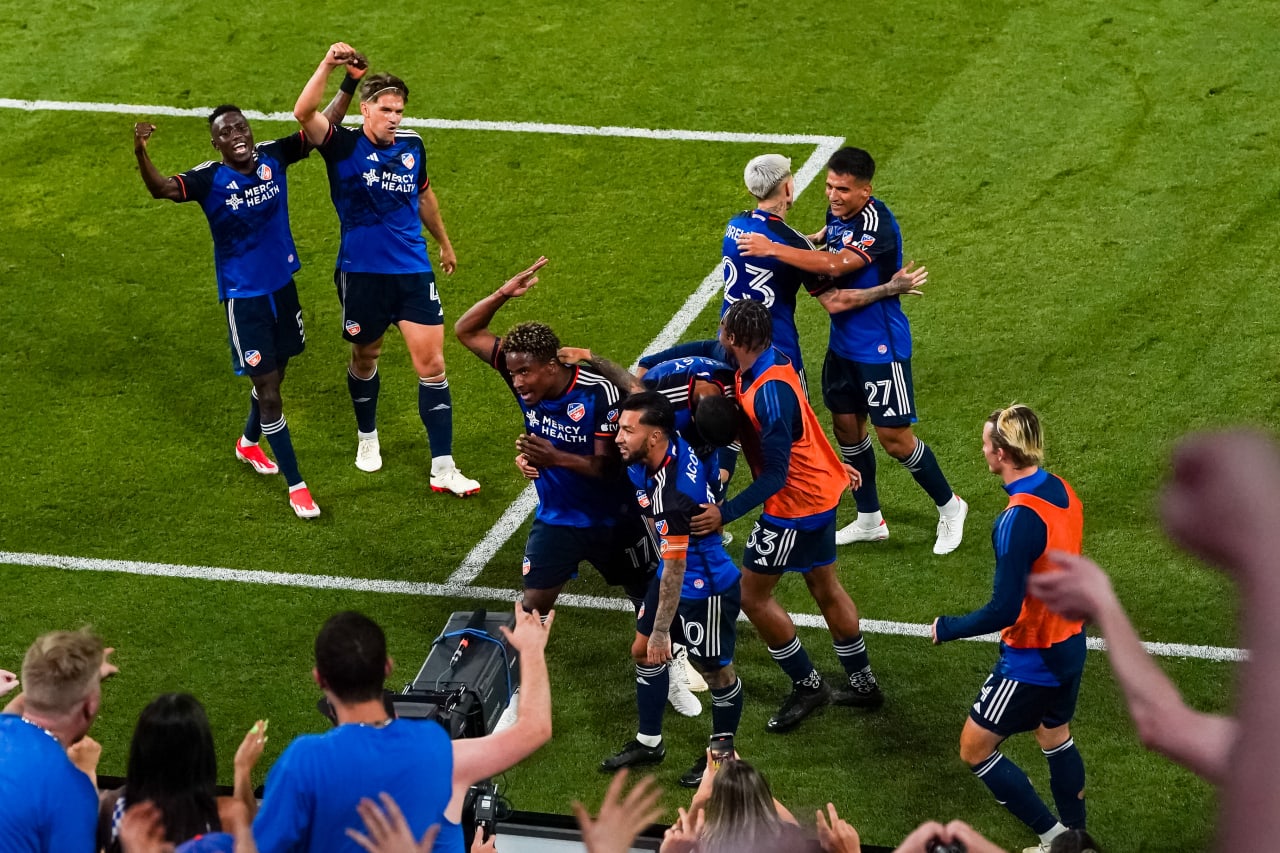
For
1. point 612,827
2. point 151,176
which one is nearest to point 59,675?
point 612,827

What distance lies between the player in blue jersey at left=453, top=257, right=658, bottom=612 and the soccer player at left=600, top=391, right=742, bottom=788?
1.30 ft

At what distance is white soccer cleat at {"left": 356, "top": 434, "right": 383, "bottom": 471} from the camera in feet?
Result: 29.7

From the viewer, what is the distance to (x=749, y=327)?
6.30 m

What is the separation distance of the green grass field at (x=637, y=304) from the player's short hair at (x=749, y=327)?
69.1 inches

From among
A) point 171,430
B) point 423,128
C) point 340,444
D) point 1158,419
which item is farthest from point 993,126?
point 171,430

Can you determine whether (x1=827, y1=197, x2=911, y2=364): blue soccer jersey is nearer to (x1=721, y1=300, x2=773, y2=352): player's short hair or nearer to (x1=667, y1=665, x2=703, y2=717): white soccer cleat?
(x1=721, y1=300, x2=773, y2=352): player's short hair

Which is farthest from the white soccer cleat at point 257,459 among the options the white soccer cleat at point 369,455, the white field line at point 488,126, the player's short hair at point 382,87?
the white field line at point 488,126

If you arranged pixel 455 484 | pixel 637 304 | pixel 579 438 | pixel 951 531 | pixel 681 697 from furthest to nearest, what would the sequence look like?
pixel 637 304 → pixel 455 484 → pixel 951 531 → pixel 681 697 → pixel 579 438

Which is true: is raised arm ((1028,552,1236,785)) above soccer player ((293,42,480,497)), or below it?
above

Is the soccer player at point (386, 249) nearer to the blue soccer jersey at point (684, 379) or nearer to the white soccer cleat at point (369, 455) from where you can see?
the white soccer cleat at point (369, 455)

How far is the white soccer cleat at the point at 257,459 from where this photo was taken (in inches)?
355

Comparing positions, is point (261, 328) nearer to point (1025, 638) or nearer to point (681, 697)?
point (681, 697)

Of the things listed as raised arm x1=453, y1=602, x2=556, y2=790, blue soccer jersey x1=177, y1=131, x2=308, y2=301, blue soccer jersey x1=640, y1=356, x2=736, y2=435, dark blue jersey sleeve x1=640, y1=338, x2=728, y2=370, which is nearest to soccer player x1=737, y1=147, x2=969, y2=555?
dark blue jersey sleeve x1=640, y1=338, x2=728, y2=370

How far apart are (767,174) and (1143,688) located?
19.8ft
